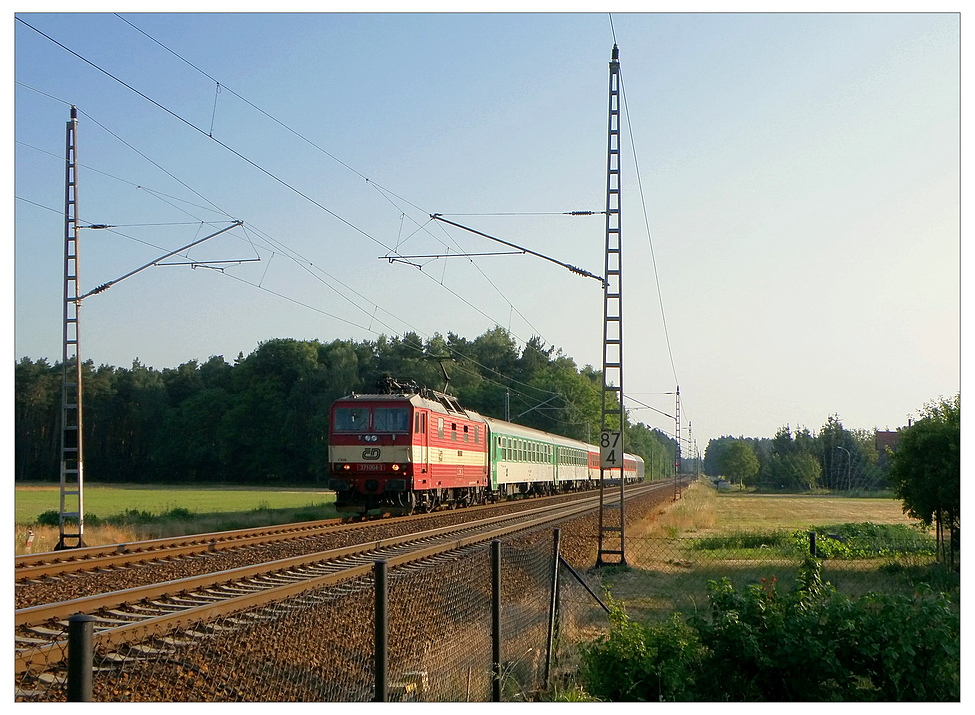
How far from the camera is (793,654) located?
645 cm

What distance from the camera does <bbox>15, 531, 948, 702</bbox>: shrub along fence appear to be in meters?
6.14

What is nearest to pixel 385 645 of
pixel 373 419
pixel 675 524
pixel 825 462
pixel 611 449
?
pixel 611 449

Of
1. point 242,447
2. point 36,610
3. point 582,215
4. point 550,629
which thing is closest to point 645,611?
point 550,629

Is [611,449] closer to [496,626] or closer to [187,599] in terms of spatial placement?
[187,599]

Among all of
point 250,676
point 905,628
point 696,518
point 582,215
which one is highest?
point 582,215

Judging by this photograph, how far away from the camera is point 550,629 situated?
25.9ft

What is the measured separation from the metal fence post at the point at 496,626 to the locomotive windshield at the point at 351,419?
18.2 meters

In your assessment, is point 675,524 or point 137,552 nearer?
point 137,552

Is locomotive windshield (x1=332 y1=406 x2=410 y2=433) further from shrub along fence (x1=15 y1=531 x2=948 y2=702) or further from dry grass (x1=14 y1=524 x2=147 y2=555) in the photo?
shrub along fence (x1=15 y1=531 x2=948 y2=702)

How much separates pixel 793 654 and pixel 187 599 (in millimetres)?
6742

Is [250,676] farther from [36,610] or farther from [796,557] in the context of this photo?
[796,557]

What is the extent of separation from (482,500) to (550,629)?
27723 mm

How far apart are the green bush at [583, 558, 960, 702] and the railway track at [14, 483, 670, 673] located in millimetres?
3036

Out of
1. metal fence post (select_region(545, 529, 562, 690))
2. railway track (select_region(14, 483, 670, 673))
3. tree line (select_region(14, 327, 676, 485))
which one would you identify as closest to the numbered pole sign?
railway track (select_region(14, 483, 670, 673))
